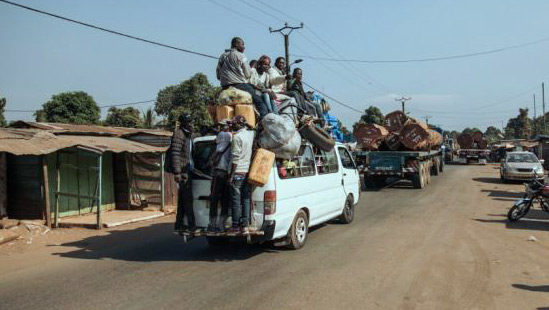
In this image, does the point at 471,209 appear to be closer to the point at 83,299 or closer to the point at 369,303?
the point at 369,303

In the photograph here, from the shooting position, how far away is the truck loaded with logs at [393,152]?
728 inches

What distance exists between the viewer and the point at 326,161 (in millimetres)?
9266

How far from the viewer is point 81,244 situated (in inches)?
368


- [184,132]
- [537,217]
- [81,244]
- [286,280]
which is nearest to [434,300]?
[286,280]

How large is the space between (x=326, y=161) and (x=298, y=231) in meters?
1.86

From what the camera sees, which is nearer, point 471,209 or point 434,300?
point 434,300

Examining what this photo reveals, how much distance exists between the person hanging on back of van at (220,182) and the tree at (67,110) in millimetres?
30234

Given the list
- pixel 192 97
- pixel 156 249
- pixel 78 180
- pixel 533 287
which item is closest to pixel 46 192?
pixel 78 180

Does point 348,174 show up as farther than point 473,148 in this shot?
No

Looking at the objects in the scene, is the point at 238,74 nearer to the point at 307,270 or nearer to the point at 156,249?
the point at 156,249

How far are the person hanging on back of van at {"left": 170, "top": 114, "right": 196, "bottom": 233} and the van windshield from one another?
0.35 ft

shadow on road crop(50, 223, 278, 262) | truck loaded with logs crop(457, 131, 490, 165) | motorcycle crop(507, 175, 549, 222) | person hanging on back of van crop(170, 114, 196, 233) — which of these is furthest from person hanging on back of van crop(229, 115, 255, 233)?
truck loaded with logs crop(457, 131, 490, 165)

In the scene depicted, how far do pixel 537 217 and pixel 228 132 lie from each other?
8.54 m

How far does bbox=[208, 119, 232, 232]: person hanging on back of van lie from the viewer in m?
7.17
